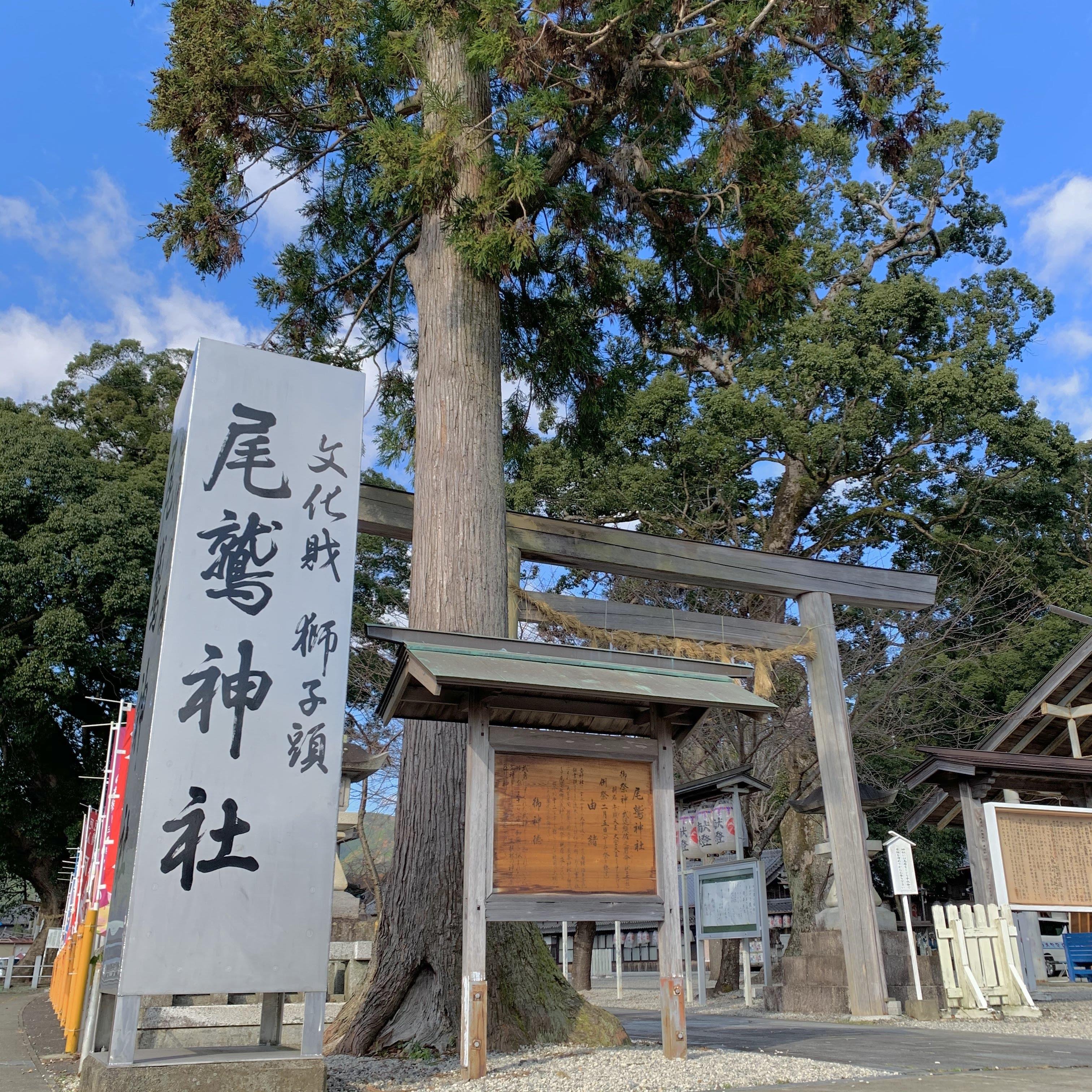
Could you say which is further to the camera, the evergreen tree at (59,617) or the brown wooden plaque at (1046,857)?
the evergreen tree at (59,617)

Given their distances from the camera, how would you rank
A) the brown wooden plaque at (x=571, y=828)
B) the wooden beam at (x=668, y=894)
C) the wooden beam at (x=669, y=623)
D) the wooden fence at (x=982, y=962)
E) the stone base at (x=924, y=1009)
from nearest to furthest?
the brown wooden plaque at (x=571, y=828) → the wooden beam at (x=668, y=894) → the wooden beam at (x=669, y=623) → the stone base at (x=924, y=1009) → the wooden fence at (x=982, y=962)

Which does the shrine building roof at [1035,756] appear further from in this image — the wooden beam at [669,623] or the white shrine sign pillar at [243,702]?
the white shrine sign pillar at [243,702]

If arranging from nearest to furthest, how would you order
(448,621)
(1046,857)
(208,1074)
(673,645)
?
1. (208,1074)
2. (448,621)
3. (673,645)
4. (1046,857)

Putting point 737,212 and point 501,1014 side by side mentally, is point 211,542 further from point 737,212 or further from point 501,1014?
point 737,212

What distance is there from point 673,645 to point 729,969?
8.30m

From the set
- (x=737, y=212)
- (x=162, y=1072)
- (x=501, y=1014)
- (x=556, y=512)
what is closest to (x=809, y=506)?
(x=556, y=512)

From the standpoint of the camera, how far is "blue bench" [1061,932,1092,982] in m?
14.1

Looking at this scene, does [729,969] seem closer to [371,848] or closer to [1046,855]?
[1046,855]

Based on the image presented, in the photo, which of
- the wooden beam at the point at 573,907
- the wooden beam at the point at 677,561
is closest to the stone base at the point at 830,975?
the wooden beam at the point at 677,561

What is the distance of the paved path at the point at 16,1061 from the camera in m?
5.18

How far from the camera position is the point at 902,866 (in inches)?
389

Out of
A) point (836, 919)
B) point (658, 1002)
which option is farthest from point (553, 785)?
point (658, 1002)

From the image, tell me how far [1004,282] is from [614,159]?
14862 millimetres

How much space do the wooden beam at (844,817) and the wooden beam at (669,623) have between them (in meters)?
0.33
